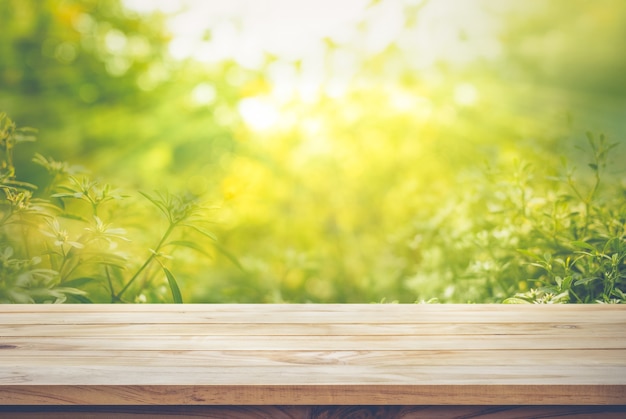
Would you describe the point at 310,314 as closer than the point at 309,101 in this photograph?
Yes

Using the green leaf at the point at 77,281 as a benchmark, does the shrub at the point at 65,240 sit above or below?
above

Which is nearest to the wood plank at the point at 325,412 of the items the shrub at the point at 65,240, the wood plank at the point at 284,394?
the wood plank at the point at 284,394

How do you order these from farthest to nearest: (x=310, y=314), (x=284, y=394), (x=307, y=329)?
(x=310, y=314)
(x=307, y=329)
(x=284, y=394)

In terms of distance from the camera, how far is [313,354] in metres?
0.95

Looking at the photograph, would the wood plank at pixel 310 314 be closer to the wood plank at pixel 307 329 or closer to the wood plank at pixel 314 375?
the wood plank at pixel 307 329

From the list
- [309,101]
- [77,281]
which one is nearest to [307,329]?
[77,281]

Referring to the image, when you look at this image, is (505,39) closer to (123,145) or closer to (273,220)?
(273,220)

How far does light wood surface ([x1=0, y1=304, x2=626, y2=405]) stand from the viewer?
2.73 feet

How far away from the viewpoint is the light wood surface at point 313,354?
2.73 ft

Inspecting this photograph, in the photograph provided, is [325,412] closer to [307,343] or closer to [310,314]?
[307,343]

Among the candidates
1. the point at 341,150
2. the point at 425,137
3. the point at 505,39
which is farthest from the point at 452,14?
the point at 341,150

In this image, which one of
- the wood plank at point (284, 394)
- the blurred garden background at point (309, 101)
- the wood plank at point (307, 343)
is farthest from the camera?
the blurred garden background at point (309, 101)

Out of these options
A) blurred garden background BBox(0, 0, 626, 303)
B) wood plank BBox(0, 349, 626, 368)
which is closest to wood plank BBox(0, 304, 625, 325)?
wood plank BBox(0, 349, 626, 368)

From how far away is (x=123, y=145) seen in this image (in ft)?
10.6
